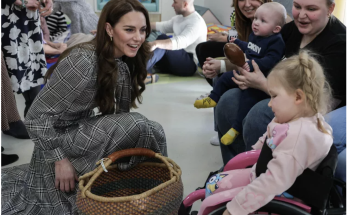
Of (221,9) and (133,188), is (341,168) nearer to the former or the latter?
(133,188)

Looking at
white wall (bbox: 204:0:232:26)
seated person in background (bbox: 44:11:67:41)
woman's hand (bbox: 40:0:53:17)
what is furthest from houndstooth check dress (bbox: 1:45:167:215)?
white wall (bbox: 204:0:232:26)

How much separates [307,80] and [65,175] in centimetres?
111

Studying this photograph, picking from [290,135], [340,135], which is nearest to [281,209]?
[290,135]

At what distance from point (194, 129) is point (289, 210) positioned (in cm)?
197

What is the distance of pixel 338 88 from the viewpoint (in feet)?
5.54

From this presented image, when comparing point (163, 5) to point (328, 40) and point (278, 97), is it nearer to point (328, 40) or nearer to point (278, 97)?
point (328, 40)

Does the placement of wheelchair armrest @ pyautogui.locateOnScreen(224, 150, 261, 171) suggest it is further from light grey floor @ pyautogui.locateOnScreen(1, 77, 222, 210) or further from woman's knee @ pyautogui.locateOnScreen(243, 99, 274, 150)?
light grey floor @ pyautogui.locateOnScreen(1, 77, 222, 210)

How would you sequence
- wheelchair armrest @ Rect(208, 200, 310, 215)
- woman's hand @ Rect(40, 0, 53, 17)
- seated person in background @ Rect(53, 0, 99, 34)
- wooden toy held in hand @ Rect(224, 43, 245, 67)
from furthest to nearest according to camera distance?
seated person in background @ Rect(53, 0, 99, 34) < woman's hand @ Rect(40, 0, 53, 17) < wooden toy held in hand @ Rect(224, 43, 245, 67) < wheelchair armrest @ Rect(208, 200, 310, 215)

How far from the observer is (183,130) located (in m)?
3.08

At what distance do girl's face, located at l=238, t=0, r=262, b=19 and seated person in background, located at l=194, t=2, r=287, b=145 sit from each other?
0.64ft

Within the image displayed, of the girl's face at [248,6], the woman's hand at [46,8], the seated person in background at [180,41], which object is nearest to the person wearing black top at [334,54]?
the girl's face at [248,6]

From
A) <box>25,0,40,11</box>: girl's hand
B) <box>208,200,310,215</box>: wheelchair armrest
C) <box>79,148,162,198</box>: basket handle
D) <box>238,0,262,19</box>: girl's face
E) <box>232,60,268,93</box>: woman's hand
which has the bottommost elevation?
<box>79,148,162,198</box>: basket handle

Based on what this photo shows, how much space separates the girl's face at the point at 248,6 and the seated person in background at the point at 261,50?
196 millimetres

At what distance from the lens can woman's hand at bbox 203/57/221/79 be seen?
221cm
